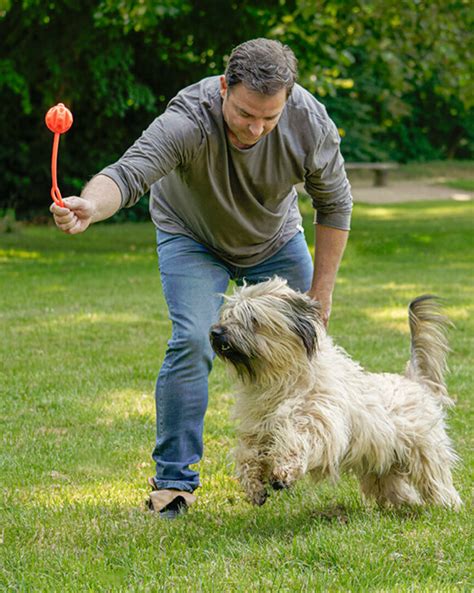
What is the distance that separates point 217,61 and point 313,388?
56.1 feet

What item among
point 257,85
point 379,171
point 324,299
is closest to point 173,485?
point 324,299

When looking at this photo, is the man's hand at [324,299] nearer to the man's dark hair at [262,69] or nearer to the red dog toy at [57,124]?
the man's dark hair at [262,69]

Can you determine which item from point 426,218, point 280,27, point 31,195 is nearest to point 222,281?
point 280,27

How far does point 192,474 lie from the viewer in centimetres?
495

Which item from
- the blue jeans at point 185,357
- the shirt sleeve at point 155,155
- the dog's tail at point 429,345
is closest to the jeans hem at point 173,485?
the blue jeans at point 185,357

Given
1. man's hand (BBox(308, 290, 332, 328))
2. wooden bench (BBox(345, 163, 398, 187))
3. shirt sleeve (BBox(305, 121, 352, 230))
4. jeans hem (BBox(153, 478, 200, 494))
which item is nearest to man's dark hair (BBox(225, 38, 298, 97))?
shirt sleeve (BBox(305, 121, 352, 230))

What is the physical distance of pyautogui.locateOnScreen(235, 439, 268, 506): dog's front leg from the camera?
441cm

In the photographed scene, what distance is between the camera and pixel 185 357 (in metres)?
4.80

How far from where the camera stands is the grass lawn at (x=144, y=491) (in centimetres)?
398

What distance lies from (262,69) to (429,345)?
1.85 meters

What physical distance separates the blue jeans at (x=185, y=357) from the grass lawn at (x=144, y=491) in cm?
30

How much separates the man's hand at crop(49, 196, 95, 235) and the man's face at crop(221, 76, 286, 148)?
925 millimetres

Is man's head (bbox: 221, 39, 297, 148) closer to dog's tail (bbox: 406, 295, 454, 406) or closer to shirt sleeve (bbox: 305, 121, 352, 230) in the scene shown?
shirt sleeve (bbox: 305, 121, 352, 230)

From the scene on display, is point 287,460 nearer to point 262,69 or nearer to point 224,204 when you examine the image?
point 224,204
